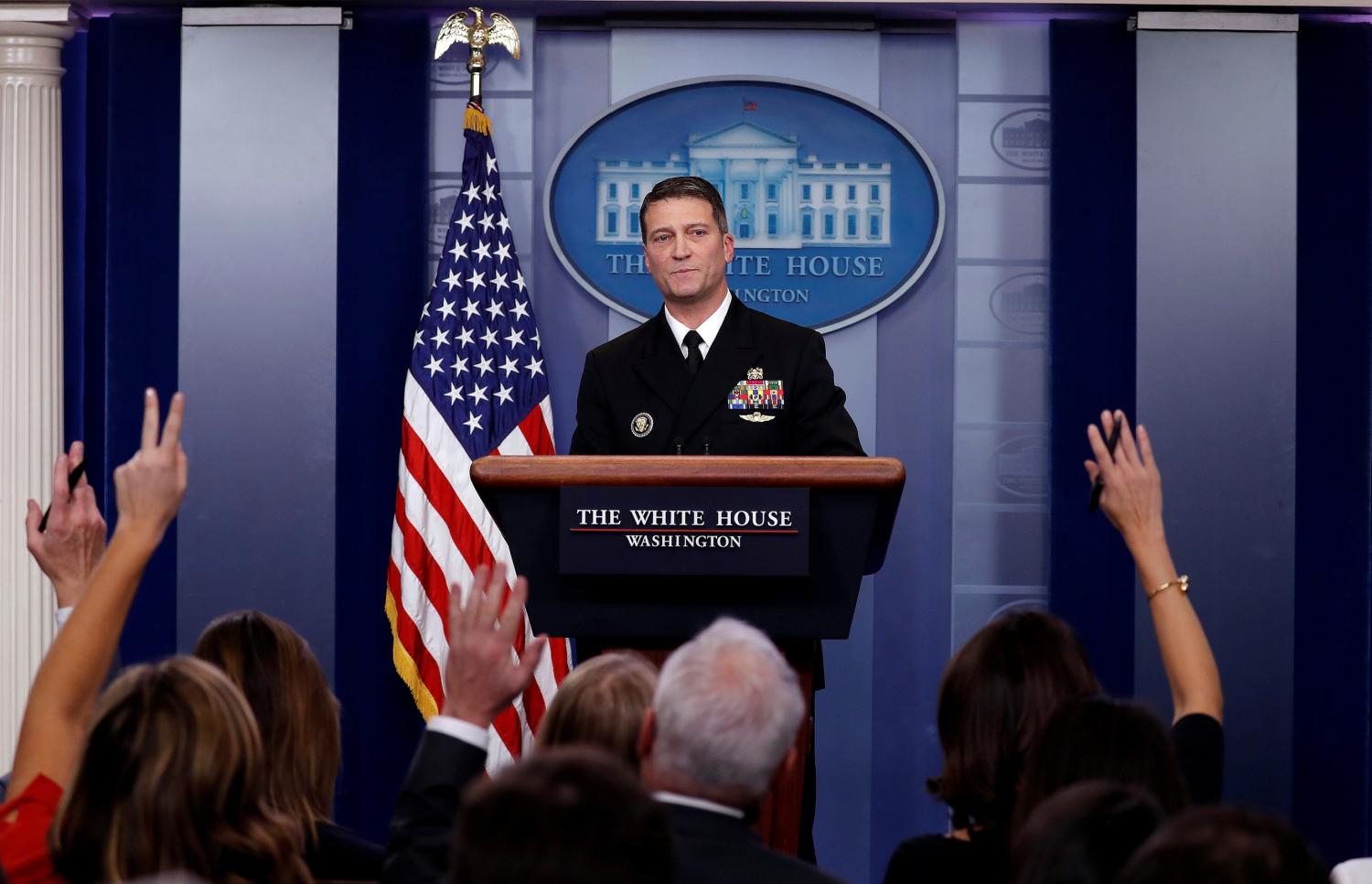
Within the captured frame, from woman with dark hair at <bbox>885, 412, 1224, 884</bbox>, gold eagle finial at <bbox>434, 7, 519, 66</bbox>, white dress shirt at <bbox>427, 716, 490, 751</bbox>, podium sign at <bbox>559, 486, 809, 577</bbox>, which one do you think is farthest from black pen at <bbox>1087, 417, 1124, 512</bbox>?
gold eagle finial at <bbox>434, 7, 519, 66</bbox>

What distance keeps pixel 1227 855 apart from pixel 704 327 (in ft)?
8.24

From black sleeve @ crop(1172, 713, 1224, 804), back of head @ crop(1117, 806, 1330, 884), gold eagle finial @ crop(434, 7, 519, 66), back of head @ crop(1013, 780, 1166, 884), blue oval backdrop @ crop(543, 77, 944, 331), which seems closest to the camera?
back of head @ crop(1117, 806, 1330, 884)

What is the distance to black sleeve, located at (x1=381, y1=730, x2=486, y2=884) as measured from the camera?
1.99m

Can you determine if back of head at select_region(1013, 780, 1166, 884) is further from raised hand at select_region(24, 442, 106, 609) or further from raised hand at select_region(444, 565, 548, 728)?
raised hand at select_region(24, 442, 106, 609)

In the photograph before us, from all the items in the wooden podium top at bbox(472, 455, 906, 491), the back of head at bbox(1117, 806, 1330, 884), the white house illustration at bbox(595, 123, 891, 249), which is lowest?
the back of head at bbox(1117, 806, 1330, 884)

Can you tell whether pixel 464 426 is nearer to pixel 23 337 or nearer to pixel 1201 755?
pixel 23 337

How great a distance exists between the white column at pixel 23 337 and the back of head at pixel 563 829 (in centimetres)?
412

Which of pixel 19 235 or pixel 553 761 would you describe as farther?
pixel 19 235

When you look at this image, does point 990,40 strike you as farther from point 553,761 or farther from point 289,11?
point 553,761

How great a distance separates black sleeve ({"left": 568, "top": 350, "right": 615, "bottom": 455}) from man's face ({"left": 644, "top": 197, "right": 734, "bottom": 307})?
0.27 metres

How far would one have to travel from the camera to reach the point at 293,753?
2350mm

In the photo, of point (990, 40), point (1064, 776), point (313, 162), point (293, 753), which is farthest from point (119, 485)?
point (990, 40)

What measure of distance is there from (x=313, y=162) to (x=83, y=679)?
324 centimetres

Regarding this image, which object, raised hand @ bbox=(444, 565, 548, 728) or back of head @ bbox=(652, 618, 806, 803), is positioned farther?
raised hand @ bbox=(444, 565, 548, 728)
